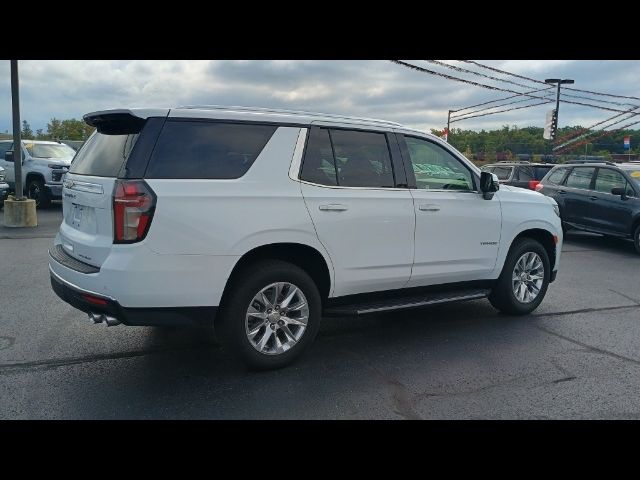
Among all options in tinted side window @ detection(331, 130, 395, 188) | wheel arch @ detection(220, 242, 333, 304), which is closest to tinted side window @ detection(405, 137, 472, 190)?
tinted side window @ detection(331, 130, 395, 188)

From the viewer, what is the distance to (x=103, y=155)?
13.1 ft

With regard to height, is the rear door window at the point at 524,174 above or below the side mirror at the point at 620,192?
above

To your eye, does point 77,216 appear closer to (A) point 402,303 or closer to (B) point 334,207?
(B) point 334,207

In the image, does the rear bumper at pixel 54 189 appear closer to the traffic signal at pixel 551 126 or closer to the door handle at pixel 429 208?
the door handle at pixel 429 208

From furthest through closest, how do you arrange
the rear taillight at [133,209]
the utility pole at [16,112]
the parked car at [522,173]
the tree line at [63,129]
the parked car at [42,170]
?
1. the tree line at [63,129]
2. the parked car at [522,173]
3. the parked car at [42,170]
4. the utility pole at [16,112]
5. the rear taillight at [133,209]

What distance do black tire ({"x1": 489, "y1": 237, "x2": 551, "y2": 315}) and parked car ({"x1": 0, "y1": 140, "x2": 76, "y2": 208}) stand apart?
1186 cm

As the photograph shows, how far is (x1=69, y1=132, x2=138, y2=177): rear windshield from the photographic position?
3760 mm

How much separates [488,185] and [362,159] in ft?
4.80

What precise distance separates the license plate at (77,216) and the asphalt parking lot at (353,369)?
1.11 metres

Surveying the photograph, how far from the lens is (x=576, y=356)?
4629 millimetres

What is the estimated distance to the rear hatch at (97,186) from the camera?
3.67 meters

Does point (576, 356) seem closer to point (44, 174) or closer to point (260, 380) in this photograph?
point (260, 380)

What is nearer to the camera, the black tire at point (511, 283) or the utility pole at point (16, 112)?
the black tire at point (511, 283)

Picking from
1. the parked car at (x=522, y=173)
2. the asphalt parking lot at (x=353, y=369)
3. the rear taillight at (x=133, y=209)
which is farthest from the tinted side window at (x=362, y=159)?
the parked car at (x=522, y=173)
